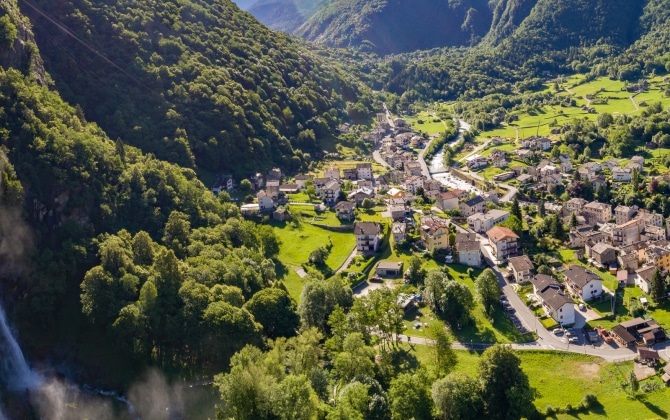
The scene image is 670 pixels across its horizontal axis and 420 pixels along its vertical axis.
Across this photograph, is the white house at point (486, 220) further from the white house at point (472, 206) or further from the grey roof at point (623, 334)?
the grey roof at point (623, 334)

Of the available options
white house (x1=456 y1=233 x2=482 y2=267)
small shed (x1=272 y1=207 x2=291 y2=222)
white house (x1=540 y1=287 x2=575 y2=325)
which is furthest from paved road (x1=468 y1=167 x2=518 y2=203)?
white house (x1=540 y1=287 x2=575 y2=325)

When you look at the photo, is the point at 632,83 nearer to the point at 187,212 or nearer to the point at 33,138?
the point at 187,212

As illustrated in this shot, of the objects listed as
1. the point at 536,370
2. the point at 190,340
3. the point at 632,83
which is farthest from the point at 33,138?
the point at 632,83

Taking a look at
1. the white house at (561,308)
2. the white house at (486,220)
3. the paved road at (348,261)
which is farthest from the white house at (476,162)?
the white house at (561,308)

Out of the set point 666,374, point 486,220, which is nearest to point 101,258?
point 486,220

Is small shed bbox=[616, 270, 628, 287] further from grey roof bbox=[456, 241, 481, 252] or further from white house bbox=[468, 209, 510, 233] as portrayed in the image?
white house bbox=[468, 209, 510, 233]

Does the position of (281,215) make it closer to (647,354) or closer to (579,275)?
(579,275)
